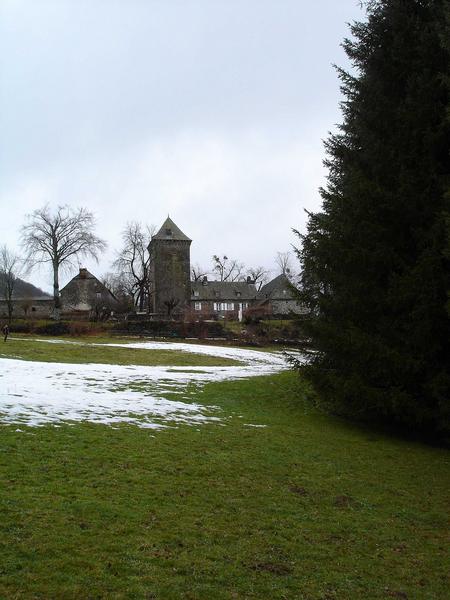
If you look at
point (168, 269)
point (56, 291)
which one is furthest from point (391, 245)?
point (168, 269)

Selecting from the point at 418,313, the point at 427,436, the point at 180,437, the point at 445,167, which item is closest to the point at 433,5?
the point at 445,167

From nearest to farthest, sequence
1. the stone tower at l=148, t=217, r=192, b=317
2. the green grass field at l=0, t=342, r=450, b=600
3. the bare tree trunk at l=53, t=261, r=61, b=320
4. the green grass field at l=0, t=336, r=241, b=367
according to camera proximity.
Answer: the green grass field at l=0, t=342, r=450, b=600, the green grass field at l=0, t=336, r=241, b=367, the bare tree trunk at l=53, t=261, r=61, b=320, the stone tower at l=148, t=217, r=192, b=317

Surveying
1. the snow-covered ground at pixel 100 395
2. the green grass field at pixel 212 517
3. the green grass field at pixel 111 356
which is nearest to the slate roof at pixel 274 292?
the green grass field at pixel 111 356

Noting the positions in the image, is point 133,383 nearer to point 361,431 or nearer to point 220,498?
point 361,431

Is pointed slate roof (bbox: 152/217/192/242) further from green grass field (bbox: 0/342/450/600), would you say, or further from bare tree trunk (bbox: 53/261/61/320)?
green grass field (bbox: 0/342/450/600)

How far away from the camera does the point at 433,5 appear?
13.3 meters

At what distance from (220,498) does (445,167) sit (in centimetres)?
967

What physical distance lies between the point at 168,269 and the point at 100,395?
61.0m

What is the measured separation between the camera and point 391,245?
42.5 feet

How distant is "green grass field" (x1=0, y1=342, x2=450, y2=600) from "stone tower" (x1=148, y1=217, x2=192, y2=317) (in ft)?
210

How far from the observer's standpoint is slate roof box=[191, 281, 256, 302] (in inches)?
3578

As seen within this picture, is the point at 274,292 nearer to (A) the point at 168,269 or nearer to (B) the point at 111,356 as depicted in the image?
(A) the point at 168,269

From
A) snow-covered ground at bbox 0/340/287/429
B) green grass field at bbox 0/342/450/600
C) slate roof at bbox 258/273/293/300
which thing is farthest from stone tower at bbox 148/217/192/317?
green grass field at bbox 0/342/450/600

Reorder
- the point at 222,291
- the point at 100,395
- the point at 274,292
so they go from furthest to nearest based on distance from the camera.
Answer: the point at 222,291
the point at 274,292
the point at 100,395
